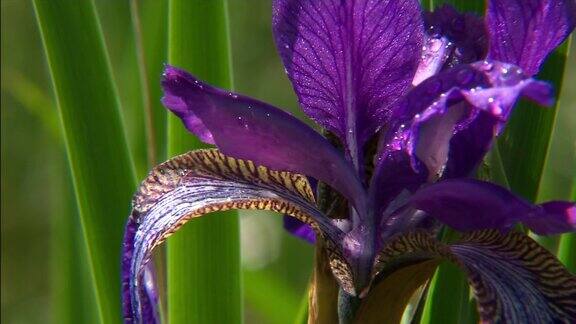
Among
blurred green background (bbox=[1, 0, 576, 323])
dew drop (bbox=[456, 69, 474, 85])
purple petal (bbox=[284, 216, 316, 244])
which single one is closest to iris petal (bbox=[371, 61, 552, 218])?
dew drop (bbox=[456, 69, 474, 85])

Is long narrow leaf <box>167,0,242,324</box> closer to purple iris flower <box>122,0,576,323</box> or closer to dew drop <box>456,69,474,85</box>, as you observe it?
purple iris flower <box>122,0,576,323</box>

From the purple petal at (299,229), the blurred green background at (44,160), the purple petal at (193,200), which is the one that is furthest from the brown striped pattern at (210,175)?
the blurred green background at (44,160)

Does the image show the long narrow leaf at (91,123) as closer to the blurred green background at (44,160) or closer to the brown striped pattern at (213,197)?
the brown striped pattern at (213,197)

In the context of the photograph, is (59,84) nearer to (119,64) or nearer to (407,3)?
(407,3)

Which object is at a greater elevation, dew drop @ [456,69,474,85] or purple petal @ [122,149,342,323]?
dew drop @ [456,69,474,85]

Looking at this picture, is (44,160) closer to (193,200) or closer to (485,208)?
(193,200)

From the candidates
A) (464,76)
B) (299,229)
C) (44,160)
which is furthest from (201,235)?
(44,160)

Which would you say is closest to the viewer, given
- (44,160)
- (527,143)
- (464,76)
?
(464,76)
